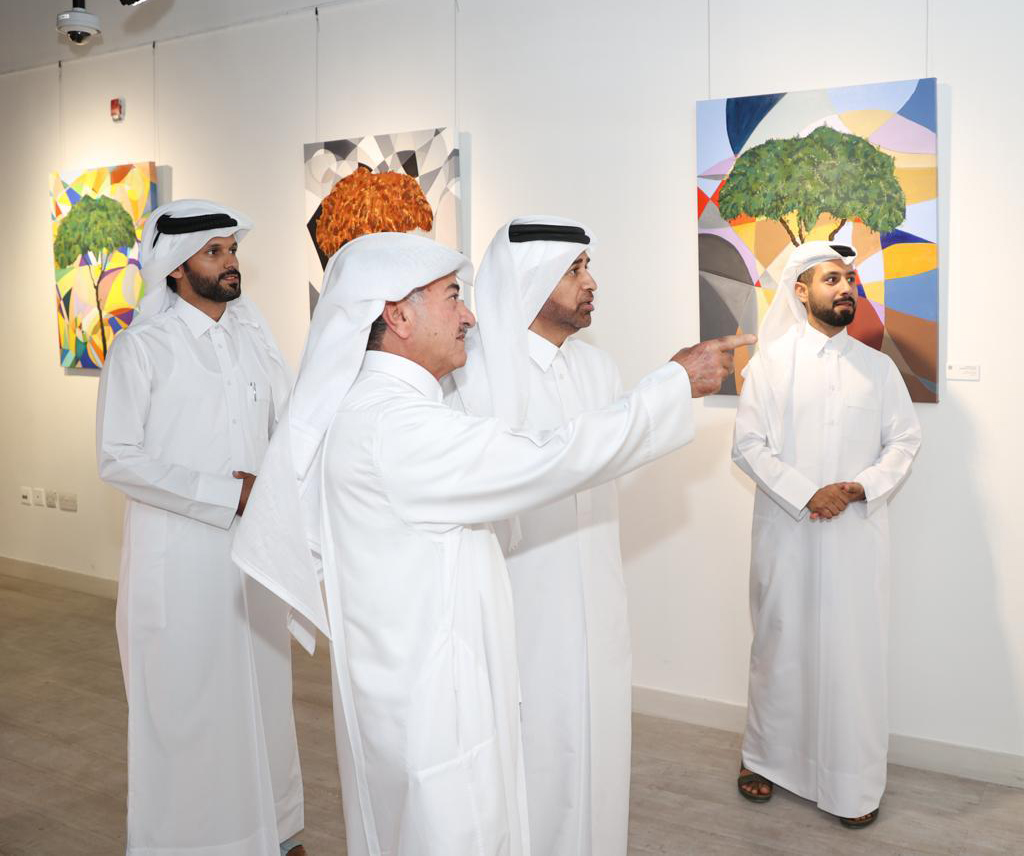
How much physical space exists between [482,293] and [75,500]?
16.7 feet

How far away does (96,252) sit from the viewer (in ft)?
21.1

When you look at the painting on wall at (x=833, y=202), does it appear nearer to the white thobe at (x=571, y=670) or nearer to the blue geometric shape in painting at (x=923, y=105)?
the blue geometric shape in painting at (x=923, y=105)

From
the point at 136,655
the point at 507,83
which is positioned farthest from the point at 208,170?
the point at 136,655

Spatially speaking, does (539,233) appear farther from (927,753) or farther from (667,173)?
(927,753)

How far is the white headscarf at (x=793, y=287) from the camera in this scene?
3.62 metres

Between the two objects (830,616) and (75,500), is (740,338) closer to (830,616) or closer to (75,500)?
(830,616)

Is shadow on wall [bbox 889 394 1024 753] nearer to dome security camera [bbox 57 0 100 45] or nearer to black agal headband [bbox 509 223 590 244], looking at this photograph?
black agal headband [bbox 509 223 590 244]

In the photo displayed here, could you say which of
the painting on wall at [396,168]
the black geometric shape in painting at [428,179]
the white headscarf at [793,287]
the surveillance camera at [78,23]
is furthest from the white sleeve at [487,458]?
the surveillance camera at [78,23]

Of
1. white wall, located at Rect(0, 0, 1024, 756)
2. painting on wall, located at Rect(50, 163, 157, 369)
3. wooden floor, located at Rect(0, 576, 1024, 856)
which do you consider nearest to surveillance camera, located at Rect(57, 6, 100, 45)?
white wall, located at Rect(0, 0, 1024, 756)

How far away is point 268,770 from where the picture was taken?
3.24 metres

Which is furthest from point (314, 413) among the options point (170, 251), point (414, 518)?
point (170, 251)

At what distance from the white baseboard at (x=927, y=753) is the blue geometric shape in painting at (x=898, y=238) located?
1937 millimetres

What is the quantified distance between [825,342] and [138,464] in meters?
2.41

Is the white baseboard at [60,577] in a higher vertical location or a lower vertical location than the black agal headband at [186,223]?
lower
